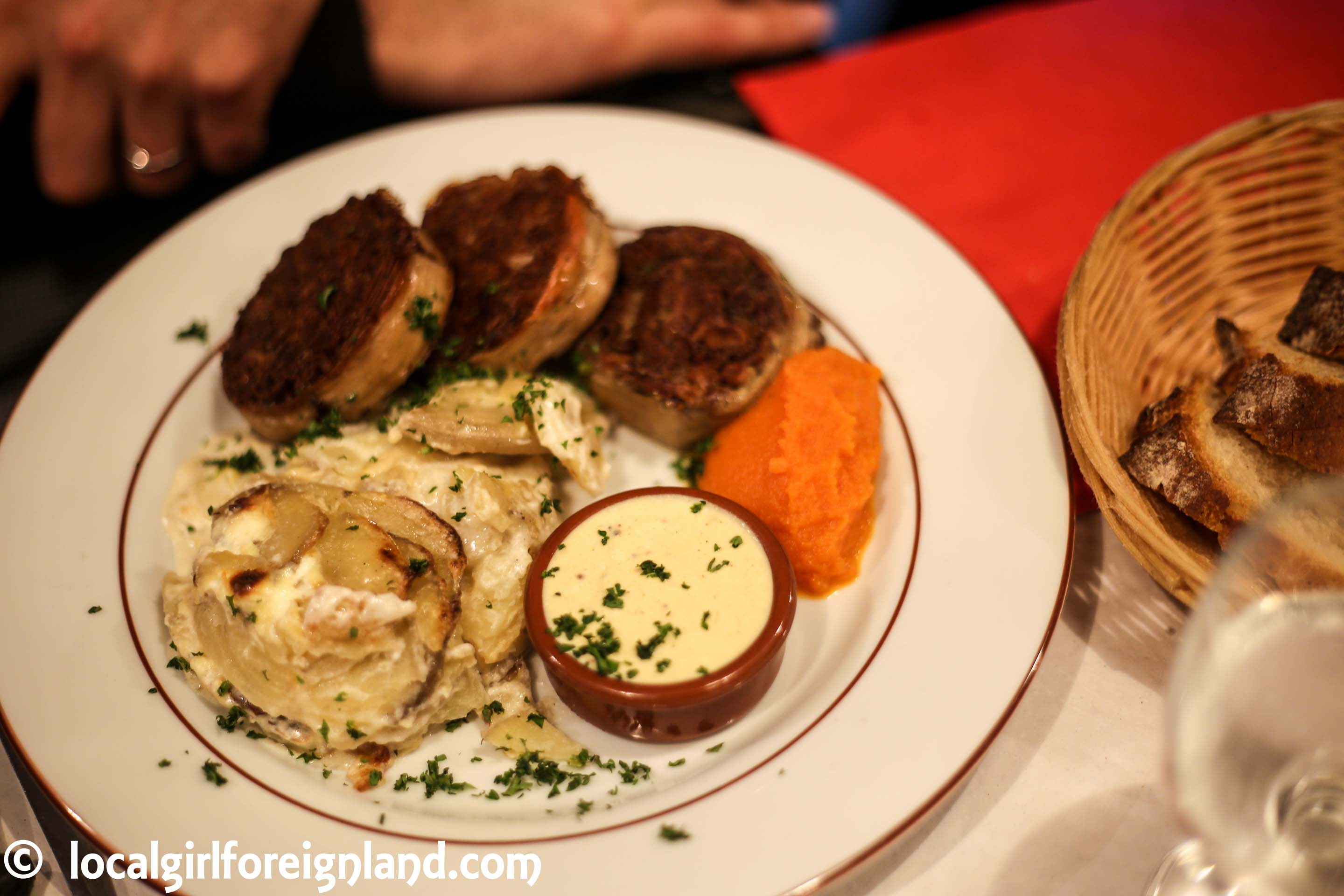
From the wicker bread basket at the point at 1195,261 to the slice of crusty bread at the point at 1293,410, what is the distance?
32 centimetres

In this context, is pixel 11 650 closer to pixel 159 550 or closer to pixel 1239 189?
pixel 159 550

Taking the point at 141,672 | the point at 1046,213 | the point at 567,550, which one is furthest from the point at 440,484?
the point at 1046,213

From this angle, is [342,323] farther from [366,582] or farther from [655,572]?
[655,572]

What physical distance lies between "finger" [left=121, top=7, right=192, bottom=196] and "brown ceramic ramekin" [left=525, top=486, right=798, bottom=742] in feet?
9.73

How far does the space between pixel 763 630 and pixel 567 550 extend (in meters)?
0.63

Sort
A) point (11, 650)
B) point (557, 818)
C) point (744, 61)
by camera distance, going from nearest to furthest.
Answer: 1. point (557, 818)
2. point (11, 650)
3. point (744, 61)

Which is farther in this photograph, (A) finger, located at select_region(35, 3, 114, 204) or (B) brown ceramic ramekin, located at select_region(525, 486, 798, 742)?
(A) finger, located at select_region(35, 3, 114, 204)

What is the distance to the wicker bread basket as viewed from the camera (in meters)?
2.80

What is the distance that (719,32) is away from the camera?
15.8 feet

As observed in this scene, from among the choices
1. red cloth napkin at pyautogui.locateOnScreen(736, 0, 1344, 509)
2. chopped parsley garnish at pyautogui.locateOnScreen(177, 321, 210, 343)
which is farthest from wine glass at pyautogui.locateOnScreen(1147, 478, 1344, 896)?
chopped parsley garnish at pyautogui.locateOnScreen(177, 321, 210, 343)

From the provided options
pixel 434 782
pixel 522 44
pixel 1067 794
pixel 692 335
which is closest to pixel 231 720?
pixel 434 782

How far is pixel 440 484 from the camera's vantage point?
2.94 m

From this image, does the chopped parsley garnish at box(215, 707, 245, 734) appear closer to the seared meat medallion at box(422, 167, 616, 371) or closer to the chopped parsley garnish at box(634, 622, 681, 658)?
the chopped parsley garnish at box(634, 622, 681, 658)

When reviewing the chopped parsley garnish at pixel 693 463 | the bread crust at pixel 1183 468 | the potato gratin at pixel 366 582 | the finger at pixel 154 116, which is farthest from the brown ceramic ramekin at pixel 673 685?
the finger at pixel 154 116
